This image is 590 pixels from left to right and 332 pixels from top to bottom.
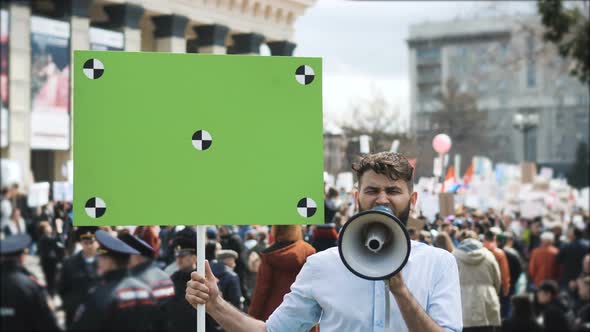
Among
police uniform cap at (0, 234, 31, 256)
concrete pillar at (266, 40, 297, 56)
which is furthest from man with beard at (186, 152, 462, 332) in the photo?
concrete pillar at (266, 40, 297, 56)

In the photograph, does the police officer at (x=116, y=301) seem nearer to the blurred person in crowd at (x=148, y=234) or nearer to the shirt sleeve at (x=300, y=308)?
the shirt sleeve at (x=300, y=308)

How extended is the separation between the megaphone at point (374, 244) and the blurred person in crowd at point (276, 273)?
15.5 feet

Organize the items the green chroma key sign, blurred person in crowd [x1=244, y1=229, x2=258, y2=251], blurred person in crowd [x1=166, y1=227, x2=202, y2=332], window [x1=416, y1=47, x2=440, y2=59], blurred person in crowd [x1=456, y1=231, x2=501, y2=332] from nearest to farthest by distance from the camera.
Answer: the green chroma key sign, blurred person in crowd [x1=166, y1=227, x2=202, y2=332], blurred person in crowd [x1=456, y1=231, x2=501, y2=332], blurred person in crowd [x1=244, y1=229, x2=258, y2=251], window [x1=416, y1=47, x2=440, y2=59]

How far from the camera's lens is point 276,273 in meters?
8.54

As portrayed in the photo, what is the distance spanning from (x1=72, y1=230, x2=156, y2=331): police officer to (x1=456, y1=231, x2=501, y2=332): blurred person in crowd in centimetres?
750

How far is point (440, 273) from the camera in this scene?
3941 millimetres

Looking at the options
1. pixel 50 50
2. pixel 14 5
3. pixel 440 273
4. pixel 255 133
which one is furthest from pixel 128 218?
pixel 50 50

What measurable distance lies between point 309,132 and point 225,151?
1.14ft

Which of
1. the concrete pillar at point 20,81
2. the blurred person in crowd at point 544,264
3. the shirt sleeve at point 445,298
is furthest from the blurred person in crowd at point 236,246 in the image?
the shirt sleeve at point 445,298

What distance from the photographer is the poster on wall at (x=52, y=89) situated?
12.1 meters

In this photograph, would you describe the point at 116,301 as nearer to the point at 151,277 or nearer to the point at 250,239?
the point at 151,277

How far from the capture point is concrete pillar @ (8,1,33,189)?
4859mm

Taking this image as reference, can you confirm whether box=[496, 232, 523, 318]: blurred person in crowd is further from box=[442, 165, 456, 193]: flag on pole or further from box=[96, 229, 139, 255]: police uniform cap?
box=[96, 229, 139, 255]: police uniform cap

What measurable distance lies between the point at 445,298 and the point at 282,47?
3533mm
